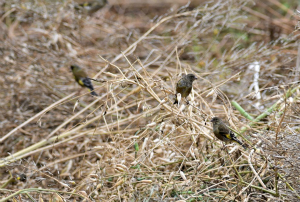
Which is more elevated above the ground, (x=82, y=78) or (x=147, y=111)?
(x=147, y=111)

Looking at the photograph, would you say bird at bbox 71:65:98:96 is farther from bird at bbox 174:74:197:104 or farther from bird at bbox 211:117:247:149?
bird at bbox 211:117:247:149

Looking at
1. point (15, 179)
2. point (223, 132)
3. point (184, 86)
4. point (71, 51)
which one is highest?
point (184, 86)

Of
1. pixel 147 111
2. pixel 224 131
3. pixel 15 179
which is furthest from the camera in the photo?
pixel 15 179

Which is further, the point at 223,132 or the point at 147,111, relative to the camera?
the point at 147,111

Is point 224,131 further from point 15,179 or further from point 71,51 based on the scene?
point 71,51

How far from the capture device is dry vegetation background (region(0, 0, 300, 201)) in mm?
2605

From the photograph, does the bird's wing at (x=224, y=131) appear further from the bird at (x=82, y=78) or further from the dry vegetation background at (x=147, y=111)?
the bird at (x=82, y=78)

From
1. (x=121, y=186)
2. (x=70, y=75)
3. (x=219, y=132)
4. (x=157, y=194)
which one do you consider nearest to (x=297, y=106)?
(x=219, y=132)

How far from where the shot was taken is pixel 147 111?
280 cm

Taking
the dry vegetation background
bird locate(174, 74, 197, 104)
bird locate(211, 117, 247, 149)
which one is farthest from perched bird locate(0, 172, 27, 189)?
bird locate(211, 117, 247, 149)

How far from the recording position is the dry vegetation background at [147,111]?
8.55 feet

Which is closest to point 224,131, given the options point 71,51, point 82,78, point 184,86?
point 184,86

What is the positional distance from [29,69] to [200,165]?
2902 mm

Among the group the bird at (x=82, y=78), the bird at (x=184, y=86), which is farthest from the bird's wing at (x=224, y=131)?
the bird at (x=82, y=78)
